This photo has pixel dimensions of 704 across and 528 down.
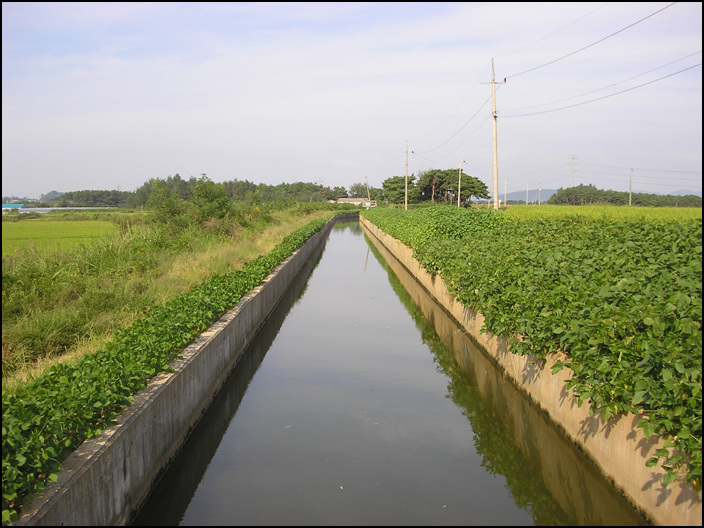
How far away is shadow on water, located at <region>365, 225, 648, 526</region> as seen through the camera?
19.8ft

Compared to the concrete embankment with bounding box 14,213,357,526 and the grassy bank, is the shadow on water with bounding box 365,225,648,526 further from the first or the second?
the grassy bank

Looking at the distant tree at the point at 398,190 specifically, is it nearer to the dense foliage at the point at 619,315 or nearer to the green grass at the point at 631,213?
the green grass at the point at 631,213

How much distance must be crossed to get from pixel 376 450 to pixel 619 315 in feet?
10.8

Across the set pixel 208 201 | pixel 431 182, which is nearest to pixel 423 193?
pixel 431 182

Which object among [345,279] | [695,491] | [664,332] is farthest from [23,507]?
[345,279]

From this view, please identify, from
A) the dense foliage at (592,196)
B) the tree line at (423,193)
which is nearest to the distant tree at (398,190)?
the tree line at (423,193)

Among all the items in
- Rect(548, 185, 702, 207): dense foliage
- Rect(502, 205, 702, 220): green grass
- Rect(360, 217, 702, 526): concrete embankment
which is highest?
Rect(548, 185, 702, 207): dense foliage

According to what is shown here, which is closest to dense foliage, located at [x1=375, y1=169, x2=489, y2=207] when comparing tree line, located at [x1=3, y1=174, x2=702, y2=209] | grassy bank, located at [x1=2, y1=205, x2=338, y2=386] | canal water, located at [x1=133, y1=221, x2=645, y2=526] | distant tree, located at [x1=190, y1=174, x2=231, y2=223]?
tree line, located at [x1=3, y1=174, x2=702, y2=209]

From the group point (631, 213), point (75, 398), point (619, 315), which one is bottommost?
point (75, 398)

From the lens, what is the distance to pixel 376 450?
25.0 ft

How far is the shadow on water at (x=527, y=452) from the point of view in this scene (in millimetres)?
6035

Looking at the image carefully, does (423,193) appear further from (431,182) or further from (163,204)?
(163,204)

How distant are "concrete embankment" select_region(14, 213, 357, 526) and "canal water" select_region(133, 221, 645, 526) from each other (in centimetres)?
30

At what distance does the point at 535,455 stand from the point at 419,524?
2284 millimetres
